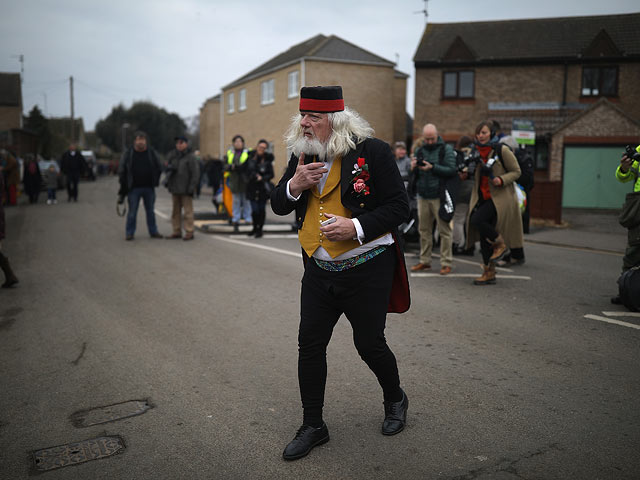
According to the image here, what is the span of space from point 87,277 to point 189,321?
295cm

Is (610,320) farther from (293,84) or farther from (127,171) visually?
(293,84)

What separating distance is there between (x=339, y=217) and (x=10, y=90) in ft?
209

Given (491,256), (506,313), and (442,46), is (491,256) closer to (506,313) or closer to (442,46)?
(506,313)

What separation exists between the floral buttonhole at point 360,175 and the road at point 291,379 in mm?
1461

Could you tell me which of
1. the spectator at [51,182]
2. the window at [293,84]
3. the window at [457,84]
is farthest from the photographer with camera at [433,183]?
the window at [293,84]

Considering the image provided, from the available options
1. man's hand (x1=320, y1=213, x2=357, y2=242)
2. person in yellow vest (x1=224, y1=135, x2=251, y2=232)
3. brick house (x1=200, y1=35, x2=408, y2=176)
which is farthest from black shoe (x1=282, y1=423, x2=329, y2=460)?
brick house (x1=200, y1=35, x2=408, y2=176)

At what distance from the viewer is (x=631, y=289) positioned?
20.5 feet

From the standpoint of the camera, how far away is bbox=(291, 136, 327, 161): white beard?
128 inches

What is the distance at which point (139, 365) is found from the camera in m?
4.72

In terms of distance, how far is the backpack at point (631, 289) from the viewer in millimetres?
6211

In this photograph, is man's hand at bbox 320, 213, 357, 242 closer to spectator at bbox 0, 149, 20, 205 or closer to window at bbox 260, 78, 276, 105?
spectator at bbox 0, 149, 20, 205

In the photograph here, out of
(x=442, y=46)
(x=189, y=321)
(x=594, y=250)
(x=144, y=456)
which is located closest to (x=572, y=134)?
(x=442, y=46)

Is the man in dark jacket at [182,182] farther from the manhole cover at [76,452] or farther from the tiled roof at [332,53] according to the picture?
the tiled roof at [332,53]

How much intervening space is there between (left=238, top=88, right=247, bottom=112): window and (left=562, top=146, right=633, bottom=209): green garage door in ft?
69.4
